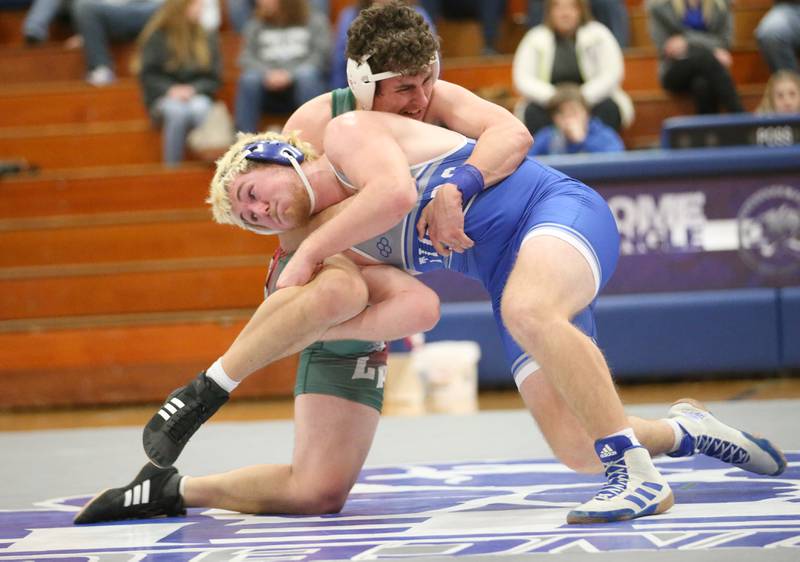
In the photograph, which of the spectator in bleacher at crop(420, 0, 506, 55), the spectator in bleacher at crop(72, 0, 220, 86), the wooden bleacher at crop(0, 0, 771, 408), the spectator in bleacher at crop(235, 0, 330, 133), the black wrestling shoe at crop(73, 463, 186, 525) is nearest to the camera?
the black wrestling shoe at crop(73, 463, 186, 525)

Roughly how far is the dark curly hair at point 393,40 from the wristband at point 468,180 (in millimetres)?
288

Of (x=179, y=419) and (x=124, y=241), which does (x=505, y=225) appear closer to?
(x=179, y=419)

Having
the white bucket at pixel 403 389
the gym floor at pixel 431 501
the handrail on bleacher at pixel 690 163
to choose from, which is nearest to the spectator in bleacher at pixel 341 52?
the handrail on bleacher at pixel 690 163

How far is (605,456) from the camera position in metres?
2.73

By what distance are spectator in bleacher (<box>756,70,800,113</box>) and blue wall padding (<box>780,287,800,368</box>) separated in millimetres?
1249

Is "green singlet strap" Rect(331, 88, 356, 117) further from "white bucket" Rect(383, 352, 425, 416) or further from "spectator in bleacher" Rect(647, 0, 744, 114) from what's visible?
"spectator in bleacher" Rect(647, 0, 744, 114)

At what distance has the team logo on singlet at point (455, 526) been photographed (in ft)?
8.14

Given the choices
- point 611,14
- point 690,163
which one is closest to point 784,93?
point 690,163

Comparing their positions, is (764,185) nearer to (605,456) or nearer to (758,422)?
(758,422)

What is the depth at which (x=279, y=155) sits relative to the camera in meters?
3.10

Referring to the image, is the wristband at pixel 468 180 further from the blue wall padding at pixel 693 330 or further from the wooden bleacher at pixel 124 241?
the wooden bleacher at pixel 124 241

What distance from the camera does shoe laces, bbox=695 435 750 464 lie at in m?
3.12

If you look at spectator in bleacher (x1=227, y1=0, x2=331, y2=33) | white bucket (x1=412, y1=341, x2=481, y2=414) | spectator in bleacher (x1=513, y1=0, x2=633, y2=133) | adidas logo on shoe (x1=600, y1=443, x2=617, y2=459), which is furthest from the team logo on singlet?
spectator in bleacher (x1=227, y1=0, x2=331, y2=33)

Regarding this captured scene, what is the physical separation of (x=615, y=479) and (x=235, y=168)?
48.3 inches
